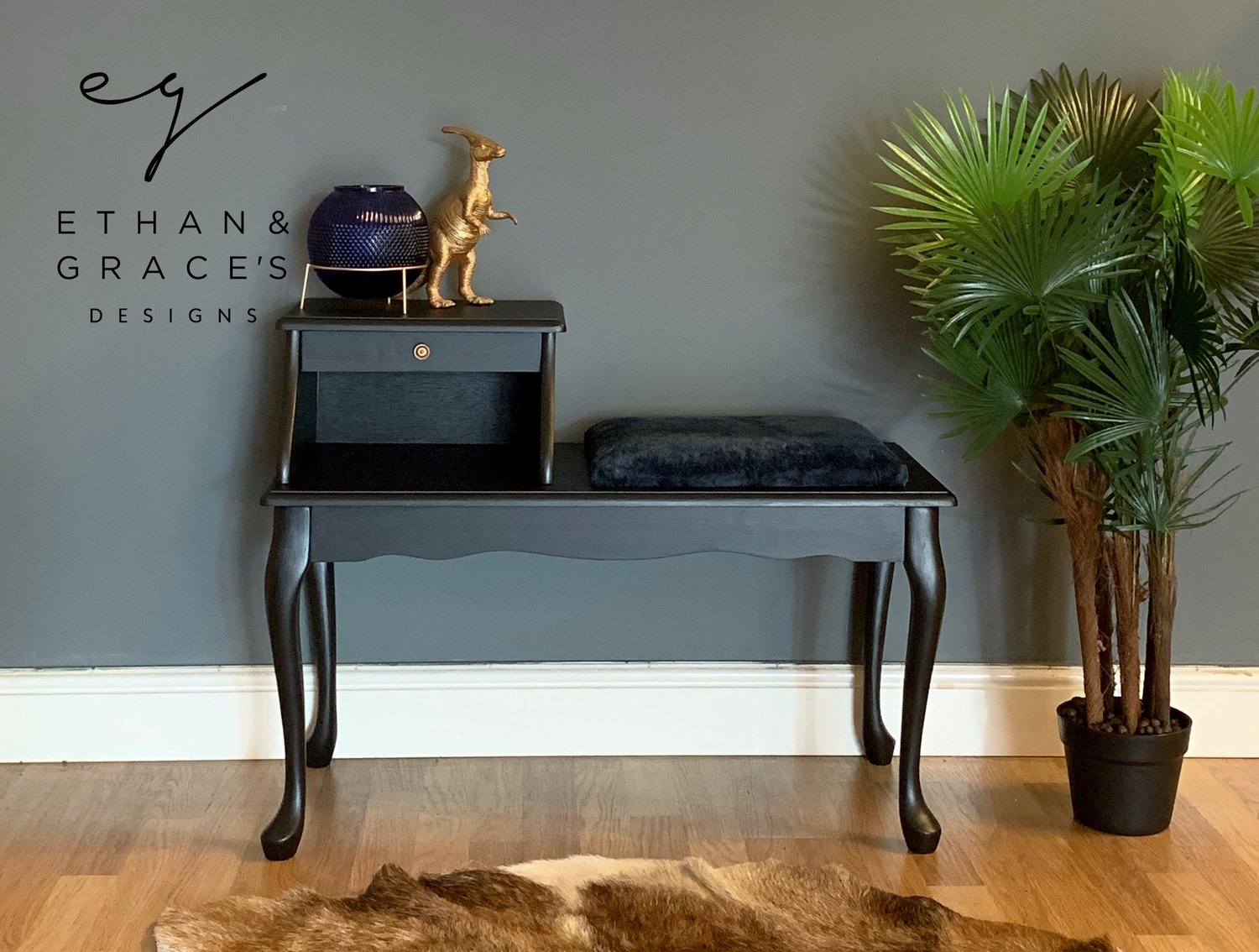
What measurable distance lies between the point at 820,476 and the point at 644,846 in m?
0.73

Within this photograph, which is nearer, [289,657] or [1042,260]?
[1042,260]

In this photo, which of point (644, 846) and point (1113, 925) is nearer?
point (1113, 925)

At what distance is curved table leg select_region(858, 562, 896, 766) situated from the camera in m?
2.61

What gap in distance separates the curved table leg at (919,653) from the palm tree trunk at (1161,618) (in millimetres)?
402

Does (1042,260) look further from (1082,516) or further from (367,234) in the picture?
(367,234)

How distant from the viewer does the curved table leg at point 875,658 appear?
8.57 feet

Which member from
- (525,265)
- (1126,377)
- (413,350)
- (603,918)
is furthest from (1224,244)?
(603,918)

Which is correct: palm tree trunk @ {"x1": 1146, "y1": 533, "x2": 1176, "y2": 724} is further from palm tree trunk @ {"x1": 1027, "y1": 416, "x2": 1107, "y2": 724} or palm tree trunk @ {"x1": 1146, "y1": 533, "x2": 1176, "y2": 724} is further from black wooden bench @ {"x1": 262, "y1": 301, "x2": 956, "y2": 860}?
black wooden bench @ {"x1": 262, "y1": 301, "x2": 956, "y2": 860}

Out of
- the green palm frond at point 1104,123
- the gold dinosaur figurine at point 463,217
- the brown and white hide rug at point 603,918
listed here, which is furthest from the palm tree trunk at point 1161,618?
the gold dinosaur figurine at point 463,217

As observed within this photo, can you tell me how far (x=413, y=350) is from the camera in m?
2.25

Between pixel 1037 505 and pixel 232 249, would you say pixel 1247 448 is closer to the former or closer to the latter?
pixel 1037 505

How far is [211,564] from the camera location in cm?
265

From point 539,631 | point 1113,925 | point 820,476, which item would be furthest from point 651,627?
point 1113,925

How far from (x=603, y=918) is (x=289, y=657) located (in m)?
0.69
